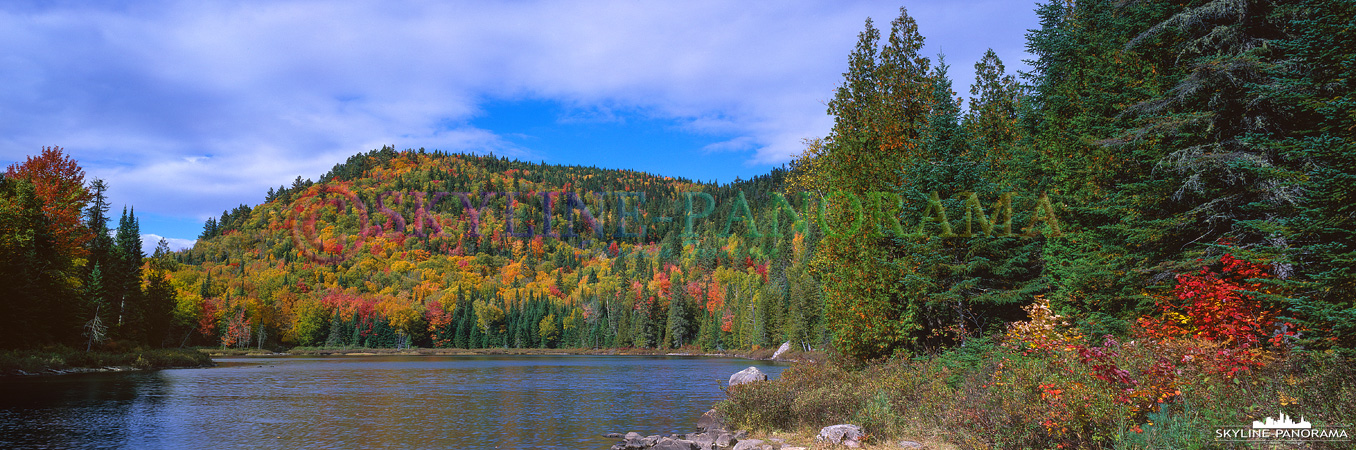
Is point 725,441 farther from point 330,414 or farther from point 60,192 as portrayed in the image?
point 60,192

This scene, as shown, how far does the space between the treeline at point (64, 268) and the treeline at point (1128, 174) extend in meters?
55.6

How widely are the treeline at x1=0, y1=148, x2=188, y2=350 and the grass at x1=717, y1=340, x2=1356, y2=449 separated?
187 feet

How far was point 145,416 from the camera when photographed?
28.7 meters

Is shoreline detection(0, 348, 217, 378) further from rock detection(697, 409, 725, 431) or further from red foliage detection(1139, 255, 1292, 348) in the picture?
red foliage detection(1139, 255, 1292, 348)

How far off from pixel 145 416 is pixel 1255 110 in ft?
135

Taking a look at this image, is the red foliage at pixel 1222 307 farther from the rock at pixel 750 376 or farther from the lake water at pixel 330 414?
the lake water at pixel 330 414

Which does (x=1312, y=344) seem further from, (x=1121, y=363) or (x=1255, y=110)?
(x=1255, y=110)

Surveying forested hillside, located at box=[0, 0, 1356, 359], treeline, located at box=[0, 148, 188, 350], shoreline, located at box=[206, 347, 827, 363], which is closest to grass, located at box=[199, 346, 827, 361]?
shoreline, located at box=[206, 347, 827, 363]

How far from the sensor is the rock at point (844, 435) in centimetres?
1442

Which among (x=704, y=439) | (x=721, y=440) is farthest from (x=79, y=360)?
(x=721, y=440)

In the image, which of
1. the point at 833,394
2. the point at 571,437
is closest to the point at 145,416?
the point at 571,437

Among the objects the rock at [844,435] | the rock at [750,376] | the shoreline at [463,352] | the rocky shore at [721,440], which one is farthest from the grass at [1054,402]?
the shoreline at [463,352]

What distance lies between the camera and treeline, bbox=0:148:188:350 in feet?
150

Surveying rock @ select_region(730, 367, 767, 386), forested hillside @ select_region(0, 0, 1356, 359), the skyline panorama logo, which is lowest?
rock @ select_region(730, 367, 767, 386)
